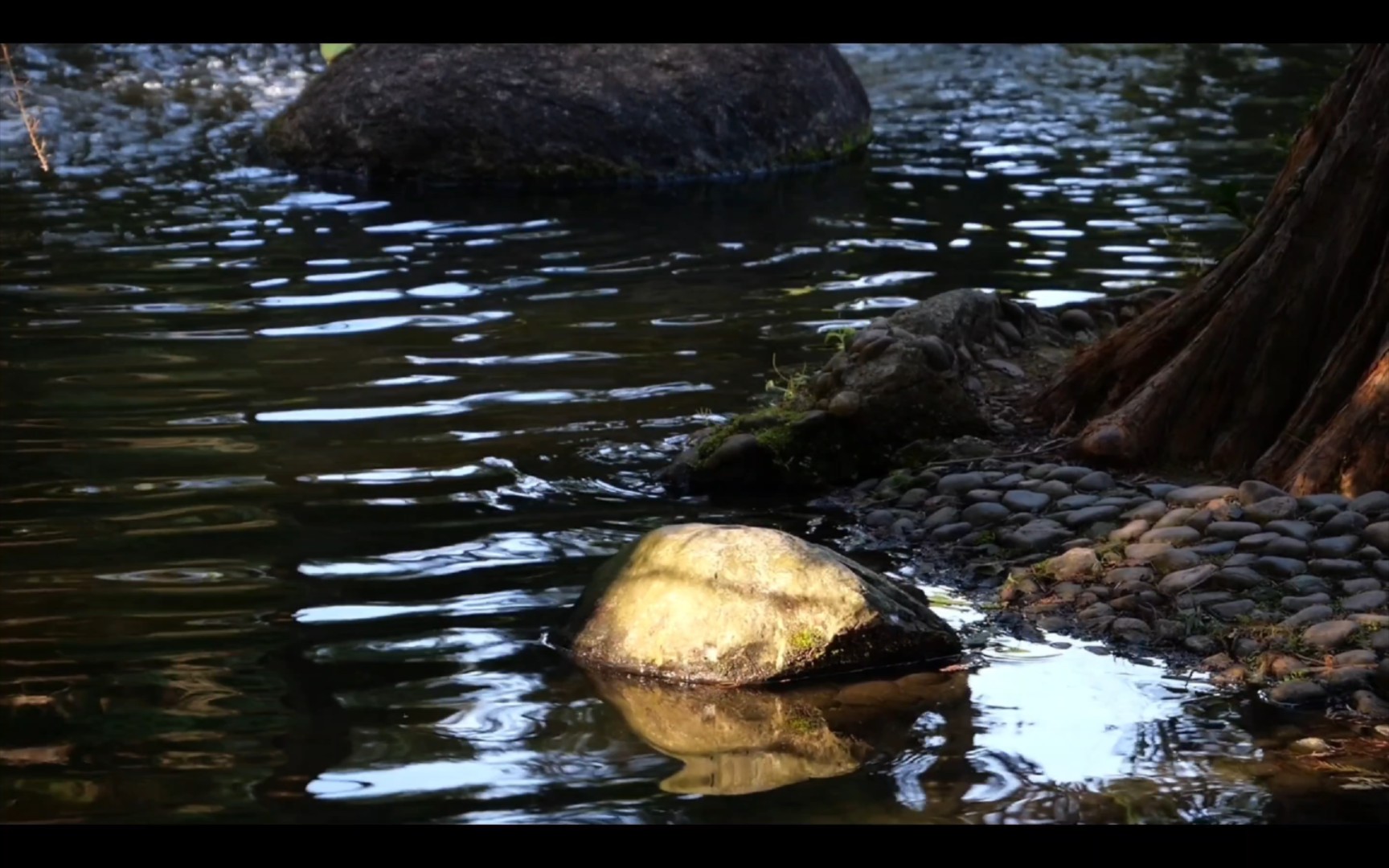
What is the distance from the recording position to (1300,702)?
516cm

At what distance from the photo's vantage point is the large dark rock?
1532 cm

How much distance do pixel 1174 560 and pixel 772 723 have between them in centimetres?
183

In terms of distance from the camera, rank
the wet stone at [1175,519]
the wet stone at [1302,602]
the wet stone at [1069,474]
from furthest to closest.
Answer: the wet stone at [1069,474] → the wet stone at [1175,519] → the wet stone at [1302,602]

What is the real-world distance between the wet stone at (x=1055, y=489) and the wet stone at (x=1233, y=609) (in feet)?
4.13

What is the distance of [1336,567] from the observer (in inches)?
232

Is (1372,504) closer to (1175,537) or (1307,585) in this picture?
(1307,585)

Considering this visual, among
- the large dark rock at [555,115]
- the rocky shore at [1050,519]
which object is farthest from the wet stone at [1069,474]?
the large dark rock at [555,115]

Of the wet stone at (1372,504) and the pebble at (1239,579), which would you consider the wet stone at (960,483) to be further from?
the wet stone at (1372,504)

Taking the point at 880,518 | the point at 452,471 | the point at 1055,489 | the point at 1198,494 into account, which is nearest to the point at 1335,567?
the point at 1198,494

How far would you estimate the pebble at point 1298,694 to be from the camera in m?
5.16

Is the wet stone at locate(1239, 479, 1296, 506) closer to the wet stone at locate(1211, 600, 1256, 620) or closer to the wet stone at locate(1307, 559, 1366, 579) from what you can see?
the wet stone at locate(1307, 559, 1366, 579)

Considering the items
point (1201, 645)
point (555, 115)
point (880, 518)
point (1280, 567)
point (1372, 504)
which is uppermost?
point (555, 115)

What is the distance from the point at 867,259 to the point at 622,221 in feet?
7.72

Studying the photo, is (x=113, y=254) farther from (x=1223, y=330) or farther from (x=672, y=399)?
(x=1223, y=330)
